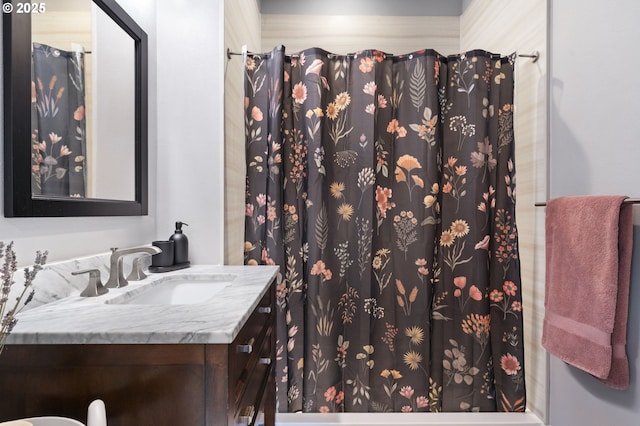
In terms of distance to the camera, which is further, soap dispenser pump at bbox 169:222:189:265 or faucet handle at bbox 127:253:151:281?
soap dispenser pump at bbox 169:222:189:265

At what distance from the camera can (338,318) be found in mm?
1710

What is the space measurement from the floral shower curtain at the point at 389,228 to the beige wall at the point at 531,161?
9 cm

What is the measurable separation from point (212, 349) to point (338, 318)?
1107mm

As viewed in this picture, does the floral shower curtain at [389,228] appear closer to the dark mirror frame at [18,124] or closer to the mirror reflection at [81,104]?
the mirror reflection at [81,104]

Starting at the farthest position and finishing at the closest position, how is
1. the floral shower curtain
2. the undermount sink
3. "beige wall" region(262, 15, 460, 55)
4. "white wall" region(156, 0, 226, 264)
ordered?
1. "beige wall" region(262, 15, 460, 55)
2. the floral shower curtain
3. "white wall" region(156, 0, 226, 264)
4. the undermount sink

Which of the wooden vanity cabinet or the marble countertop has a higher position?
the marble countertop

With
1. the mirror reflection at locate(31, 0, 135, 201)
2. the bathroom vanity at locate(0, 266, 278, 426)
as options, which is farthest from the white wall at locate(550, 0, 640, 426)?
the mirror reflection at locate(31, 0, 135, 201)

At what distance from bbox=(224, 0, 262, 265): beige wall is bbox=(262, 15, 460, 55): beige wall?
474 mm

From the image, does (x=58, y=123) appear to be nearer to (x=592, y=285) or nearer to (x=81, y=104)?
(x=81, y=104)

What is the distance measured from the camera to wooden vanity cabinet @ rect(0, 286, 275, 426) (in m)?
0.68

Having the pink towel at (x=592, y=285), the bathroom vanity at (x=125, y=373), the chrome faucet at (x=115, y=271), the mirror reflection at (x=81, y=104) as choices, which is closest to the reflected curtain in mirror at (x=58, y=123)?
the mirror reflection at (x=81, y=104)

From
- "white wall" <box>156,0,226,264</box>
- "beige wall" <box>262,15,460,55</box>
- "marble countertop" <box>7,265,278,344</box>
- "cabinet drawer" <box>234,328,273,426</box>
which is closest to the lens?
"marble countertop" <box>7,265,278,344</box>

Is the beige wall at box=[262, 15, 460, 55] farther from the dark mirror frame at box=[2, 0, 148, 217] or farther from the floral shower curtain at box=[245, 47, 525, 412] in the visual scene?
the dark mirror frame at box=[2, 0, 148, 217]

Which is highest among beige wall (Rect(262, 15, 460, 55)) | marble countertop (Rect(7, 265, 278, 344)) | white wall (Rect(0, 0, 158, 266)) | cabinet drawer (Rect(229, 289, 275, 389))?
beige wall (Rect(262, 15, 460, 55))
